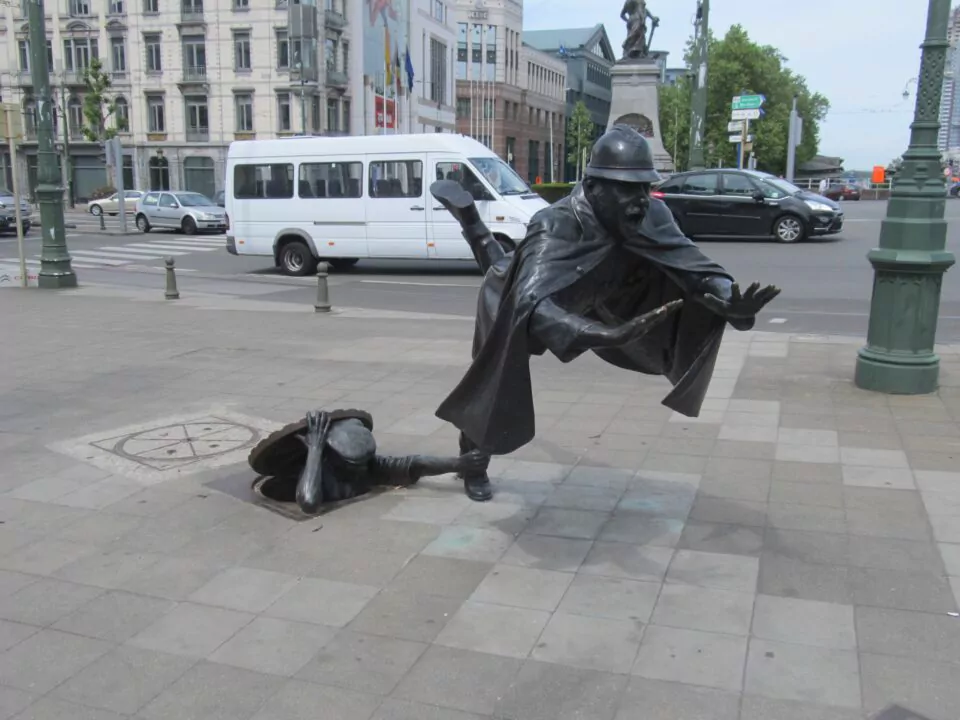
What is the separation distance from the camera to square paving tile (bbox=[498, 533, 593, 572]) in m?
4.36

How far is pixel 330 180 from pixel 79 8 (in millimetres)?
48967

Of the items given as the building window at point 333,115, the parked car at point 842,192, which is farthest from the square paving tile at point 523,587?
the parked car at point 842,192

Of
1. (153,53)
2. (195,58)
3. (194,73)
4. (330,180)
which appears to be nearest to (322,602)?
(330,180)

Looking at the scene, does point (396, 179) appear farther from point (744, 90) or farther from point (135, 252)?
point (744, 90)

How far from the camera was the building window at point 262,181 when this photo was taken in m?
18.9

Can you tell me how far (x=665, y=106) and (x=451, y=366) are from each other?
91.6 m

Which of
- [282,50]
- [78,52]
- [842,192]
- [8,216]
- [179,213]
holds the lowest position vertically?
[8,216]

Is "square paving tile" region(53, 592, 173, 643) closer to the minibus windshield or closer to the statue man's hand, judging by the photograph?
the statue man's hand

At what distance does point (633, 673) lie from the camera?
337 cm

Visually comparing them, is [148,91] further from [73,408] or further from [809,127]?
[809,127]

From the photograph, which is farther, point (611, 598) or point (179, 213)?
point (179, 213)

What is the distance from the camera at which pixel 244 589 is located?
4.15 meters

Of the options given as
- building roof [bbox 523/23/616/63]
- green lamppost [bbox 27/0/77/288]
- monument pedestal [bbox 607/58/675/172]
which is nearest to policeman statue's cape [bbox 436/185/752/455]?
green lamppost [bbox 27/0/77/288]

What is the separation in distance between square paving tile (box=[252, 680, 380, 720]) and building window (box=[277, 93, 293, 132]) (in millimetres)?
56062
